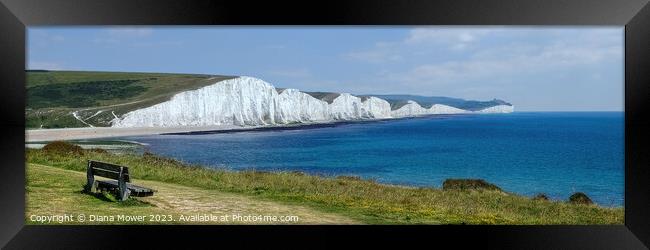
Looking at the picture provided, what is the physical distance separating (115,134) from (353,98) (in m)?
18.9

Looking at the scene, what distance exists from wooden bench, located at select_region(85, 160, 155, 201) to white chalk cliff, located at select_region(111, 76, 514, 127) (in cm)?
2975

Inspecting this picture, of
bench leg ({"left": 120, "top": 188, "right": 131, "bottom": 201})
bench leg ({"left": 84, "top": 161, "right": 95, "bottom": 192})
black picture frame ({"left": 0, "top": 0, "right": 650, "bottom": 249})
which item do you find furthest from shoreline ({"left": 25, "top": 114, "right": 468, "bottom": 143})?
black picture frame ({"left": 0, "top": 0, "right": 650, "bottom": 249})

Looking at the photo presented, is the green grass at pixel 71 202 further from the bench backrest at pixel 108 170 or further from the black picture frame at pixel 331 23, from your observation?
the black picture frame at pixel 331 23

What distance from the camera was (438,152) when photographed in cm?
3872

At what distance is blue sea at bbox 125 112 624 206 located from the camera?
1241 inches

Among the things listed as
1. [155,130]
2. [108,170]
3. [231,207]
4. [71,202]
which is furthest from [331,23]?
[155,130]

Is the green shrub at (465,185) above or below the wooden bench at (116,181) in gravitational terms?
below

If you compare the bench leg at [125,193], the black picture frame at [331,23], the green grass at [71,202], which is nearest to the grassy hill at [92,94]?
the green grass at [71,202]

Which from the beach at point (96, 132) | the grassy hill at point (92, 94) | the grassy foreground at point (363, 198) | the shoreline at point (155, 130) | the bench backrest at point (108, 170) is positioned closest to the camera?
the bench backrest at point (108, 170)

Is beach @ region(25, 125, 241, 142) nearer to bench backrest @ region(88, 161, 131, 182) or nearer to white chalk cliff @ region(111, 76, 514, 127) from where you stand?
white chalk cliff @ region(111, 76, 514, 127)

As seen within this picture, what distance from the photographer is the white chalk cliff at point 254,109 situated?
39.3 meters

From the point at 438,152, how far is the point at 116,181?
106 feet

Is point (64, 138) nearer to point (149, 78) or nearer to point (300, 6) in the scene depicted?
point (149, 78)

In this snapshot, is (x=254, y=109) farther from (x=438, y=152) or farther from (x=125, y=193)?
(x=125, y=193)
